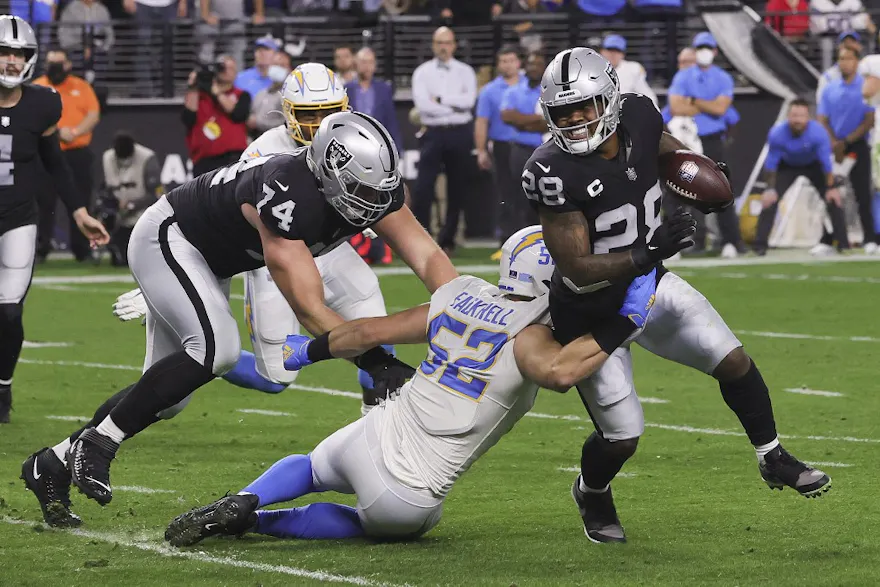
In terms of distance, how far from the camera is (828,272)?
13766 millimetres

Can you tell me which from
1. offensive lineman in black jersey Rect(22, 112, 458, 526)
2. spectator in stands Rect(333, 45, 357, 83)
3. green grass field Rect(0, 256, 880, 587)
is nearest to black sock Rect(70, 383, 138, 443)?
offensive lineman in black jersey Rect(22, 112, 458, 526)

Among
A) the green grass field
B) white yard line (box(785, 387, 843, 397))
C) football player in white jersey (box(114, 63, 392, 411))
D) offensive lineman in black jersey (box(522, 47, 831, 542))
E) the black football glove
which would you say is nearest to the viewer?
the black football glove

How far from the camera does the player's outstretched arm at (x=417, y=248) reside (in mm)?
5488

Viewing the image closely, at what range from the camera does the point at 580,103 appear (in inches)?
193

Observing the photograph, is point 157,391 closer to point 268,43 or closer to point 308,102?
point 308,102

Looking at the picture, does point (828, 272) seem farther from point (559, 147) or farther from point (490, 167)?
point (559, 147)

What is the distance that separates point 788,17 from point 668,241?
13470 millimetres

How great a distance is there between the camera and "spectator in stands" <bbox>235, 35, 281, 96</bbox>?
49.2 ft

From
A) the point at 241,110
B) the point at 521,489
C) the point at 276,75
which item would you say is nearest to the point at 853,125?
the point at 276,75

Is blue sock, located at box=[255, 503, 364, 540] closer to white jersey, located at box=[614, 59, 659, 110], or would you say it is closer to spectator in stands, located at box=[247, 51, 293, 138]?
spectator in stands, located at box=[247, 51, 293, 138]

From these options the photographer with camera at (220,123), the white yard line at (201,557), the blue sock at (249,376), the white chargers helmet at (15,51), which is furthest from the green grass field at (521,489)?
the photographer with camera at (220,123)

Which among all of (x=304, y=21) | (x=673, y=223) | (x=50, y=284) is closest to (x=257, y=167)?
(x=673, y=223)

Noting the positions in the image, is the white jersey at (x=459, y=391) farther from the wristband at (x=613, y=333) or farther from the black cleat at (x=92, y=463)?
the black cleat at (x=92, y=463)

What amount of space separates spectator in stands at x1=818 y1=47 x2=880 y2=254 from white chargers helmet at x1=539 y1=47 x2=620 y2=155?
10.5 metres
